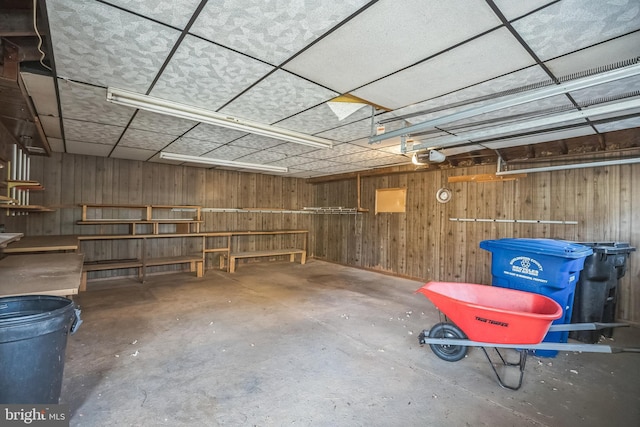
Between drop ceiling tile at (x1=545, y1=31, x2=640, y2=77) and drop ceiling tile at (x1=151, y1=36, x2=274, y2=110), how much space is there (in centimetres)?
186

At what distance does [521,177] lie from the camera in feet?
13.8

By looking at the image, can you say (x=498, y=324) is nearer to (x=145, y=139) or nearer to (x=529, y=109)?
(x=529, y=109)

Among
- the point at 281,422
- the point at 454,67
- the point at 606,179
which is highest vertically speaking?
the point at 454,67

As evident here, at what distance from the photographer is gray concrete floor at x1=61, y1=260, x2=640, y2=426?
5.99ft

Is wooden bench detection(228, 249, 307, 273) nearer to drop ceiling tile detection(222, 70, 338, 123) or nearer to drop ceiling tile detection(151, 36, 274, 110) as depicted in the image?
drop ceiling tile detection(222, 70, 338, 123)

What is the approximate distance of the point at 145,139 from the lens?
3883 mm

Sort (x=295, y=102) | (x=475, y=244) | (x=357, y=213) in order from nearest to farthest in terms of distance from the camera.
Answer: (x=295, y=102) → (x=475, y=244) → (x=357, y=213)

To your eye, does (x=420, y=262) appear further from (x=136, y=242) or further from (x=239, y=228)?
(x=136, y=242)

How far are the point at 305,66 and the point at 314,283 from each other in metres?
3.99

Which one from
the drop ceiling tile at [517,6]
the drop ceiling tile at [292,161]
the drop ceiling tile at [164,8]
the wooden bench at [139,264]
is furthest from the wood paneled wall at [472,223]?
the drop ceiling tile at [164,8]

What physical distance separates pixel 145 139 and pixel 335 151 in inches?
104

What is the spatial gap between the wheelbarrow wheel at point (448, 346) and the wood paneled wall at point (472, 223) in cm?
247

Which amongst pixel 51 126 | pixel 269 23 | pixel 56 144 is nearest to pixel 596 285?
pixel 269 23

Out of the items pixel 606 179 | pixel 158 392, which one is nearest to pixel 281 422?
pixel 158 392
